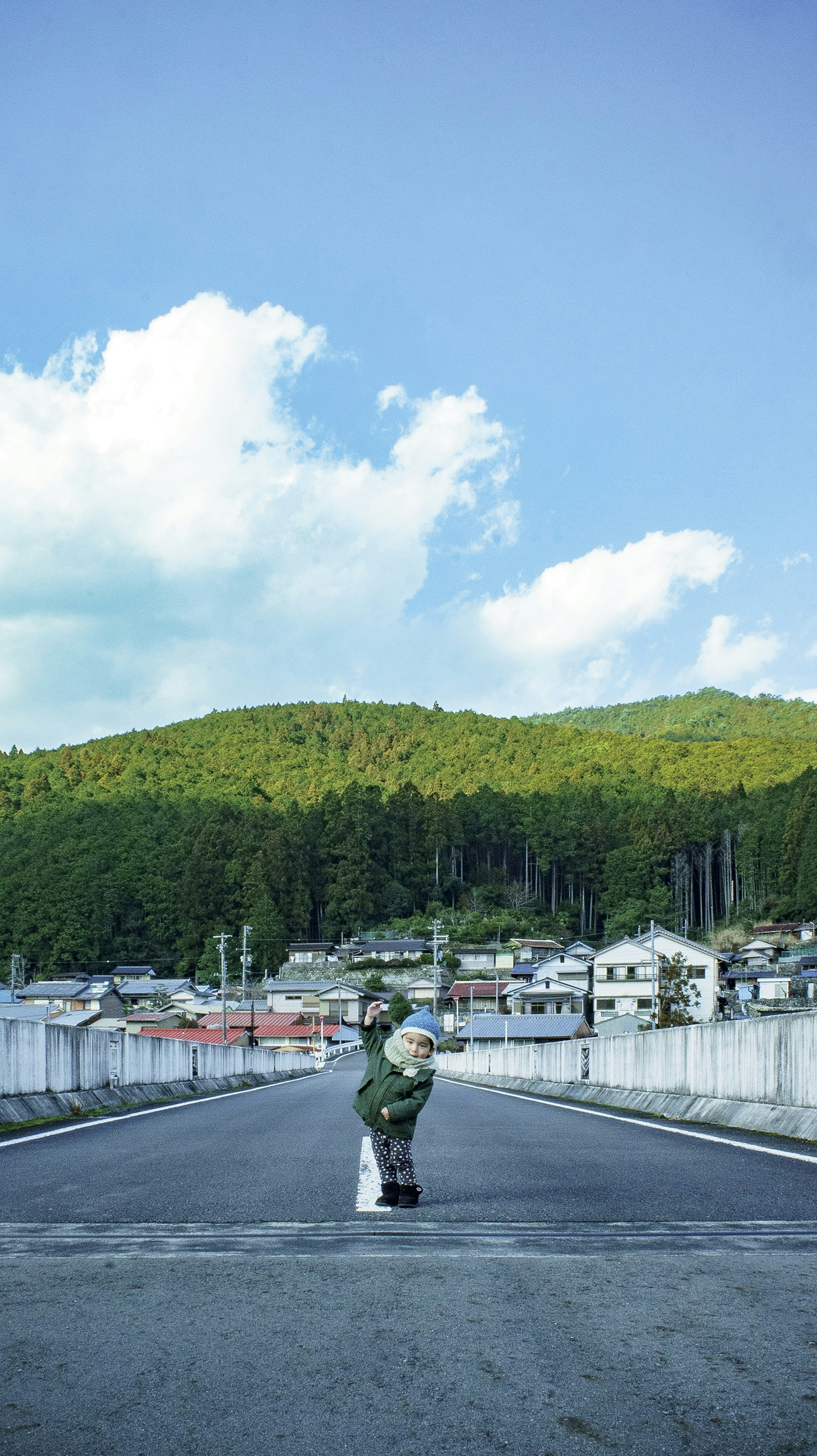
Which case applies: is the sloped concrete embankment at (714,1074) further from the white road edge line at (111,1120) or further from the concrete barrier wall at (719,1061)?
the white road edge line at (111,1120)

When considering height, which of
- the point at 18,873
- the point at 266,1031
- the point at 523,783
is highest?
the point at 523,783

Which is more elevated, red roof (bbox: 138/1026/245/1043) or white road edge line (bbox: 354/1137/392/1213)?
white road edge line (bbox: 354/1137/392/1213)

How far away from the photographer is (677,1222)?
496 centimetres

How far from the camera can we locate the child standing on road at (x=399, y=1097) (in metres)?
5.38

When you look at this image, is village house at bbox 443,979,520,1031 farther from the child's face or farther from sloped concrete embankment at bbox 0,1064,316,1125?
the child's face

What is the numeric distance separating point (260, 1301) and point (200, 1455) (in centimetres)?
122

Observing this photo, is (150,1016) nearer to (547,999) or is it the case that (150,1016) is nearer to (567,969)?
(547,999)

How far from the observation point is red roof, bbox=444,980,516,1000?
324 ft

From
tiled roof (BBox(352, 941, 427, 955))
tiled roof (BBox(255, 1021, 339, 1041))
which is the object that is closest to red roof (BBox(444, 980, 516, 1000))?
tiled roof (BBox(255, 1021, 339, 1041))

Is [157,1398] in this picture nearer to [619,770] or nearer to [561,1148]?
[561,1148]

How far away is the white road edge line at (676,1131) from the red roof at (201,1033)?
56.2 m

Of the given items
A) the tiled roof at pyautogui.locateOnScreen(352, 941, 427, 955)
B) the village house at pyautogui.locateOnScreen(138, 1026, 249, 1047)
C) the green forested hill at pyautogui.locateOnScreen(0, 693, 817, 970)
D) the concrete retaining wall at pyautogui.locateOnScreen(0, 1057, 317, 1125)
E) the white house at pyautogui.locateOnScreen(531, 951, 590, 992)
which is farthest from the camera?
the green forested hill at pyautogui.locateOnScreen(0, 693, 817, 970)

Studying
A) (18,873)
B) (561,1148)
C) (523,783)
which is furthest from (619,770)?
(561,1148)

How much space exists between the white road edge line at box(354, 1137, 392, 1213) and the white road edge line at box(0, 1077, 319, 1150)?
331cm
